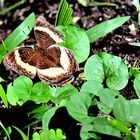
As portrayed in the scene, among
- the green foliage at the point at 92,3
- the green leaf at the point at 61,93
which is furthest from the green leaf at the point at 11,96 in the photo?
the green foliage at the point at 92,3

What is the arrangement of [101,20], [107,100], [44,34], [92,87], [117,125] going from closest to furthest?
[117,125] → [107,100] → [92,87] → [44,34] → [101,20]

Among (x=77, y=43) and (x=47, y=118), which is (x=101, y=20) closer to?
(x=77, y=43)

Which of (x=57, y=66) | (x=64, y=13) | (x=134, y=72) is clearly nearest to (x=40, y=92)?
(x=57, y=66)

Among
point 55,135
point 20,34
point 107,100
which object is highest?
point 20,34

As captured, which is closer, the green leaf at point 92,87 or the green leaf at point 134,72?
the green leaf at point 92,87

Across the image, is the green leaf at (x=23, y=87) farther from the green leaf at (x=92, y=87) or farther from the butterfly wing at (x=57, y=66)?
the green leaf at (x=92, y=87)

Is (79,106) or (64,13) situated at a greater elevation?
(64,13)

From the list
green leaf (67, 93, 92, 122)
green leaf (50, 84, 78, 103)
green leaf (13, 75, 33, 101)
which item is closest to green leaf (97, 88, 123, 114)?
green leaf (67, 93, 92, 122)

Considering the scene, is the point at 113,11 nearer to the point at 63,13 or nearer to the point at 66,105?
the point at 63,13
